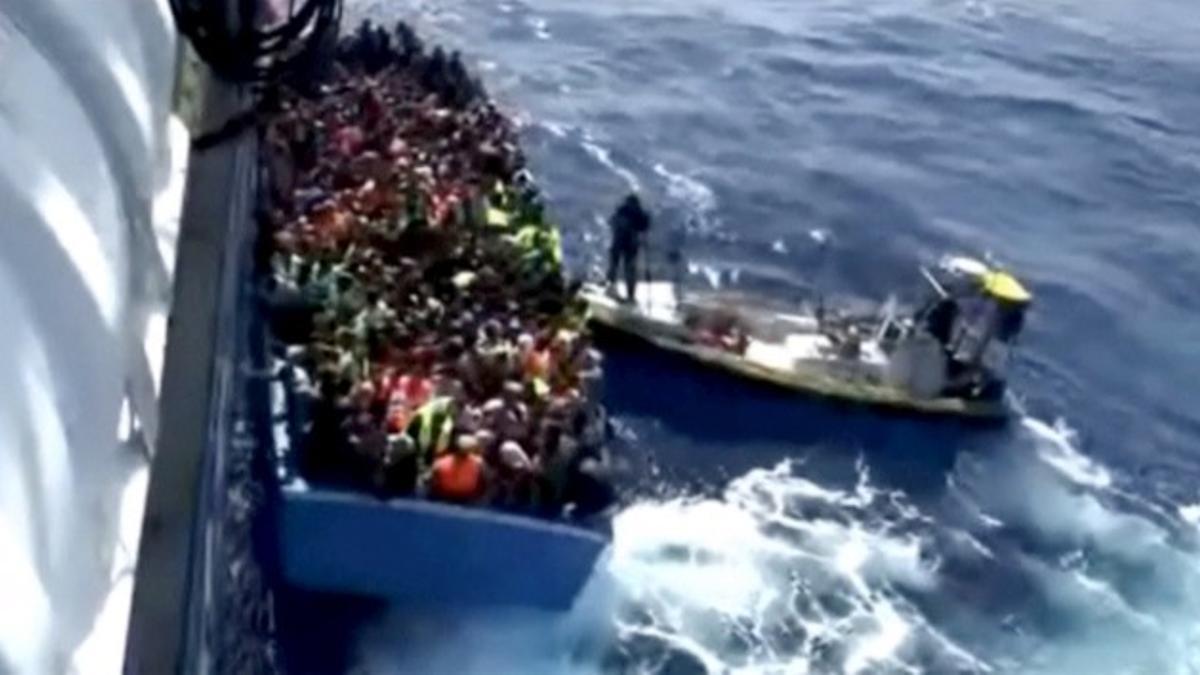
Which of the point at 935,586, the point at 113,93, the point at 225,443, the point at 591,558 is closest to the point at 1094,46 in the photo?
the point at 935,586

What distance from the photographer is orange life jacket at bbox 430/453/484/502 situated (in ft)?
46.3

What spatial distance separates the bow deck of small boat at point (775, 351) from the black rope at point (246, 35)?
9389 mm

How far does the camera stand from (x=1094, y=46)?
122ft

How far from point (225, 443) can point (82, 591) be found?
5231 mm

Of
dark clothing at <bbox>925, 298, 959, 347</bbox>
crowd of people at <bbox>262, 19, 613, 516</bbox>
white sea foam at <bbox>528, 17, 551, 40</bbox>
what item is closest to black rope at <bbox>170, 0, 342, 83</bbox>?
crowd of people at <bbox>262, 19, 613, 516</bbox>

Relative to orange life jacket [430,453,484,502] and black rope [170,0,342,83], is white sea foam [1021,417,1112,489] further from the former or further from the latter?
black rope [170,0,342,83]

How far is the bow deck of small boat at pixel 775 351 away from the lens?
19.8 meters

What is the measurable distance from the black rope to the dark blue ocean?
20.3 feet

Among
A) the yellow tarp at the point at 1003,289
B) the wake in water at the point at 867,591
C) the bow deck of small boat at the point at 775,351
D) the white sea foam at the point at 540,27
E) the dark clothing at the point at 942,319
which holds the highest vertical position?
the white sea foam at the point at 540,27

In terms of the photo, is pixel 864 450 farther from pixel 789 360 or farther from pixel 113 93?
pixel 113 93

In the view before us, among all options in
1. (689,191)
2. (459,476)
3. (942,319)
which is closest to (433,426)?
(459,476)

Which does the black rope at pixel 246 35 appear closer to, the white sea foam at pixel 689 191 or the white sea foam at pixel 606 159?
the white sea foam at pixel 689 191

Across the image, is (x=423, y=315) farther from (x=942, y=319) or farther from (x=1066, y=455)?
(x=1066, y=455)

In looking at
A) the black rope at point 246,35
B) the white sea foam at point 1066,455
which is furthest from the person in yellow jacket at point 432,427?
the white sea foam at point 1066,455
